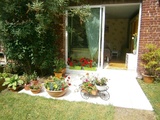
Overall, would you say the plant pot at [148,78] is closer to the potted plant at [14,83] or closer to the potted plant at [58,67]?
the potted plant at [58,67]

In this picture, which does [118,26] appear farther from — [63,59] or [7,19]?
[7,19]

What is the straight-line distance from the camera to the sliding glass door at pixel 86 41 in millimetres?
5098

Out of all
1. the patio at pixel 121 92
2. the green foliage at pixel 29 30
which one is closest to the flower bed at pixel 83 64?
the patio at pixel 121 92

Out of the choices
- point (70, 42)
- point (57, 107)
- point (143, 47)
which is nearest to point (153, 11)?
point (143, 47)

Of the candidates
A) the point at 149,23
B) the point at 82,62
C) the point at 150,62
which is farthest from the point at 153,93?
the point at 82,62

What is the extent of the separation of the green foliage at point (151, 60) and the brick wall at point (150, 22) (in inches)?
11.1

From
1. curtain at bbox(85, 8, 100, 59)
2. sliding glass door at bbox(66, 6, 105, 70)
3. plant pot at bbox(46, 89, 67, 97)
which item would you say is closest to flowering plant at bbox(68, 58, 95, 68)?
sliding glass door at bbox(66, 6, 105, 70)

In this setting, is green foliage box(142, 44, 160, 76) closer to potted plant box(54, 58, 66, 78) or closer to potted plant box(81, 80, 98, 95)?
potted plant box(81, 80, 98, 95)

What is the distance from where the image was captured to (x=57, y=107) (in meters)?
3.03

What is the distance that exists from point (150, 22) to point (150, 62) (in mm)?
1306

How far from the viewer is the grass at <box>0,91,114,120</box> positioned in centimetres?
270

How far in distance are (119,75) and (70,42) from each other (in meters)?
2.29

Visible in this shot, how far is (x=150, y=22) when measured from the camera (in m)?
4.46

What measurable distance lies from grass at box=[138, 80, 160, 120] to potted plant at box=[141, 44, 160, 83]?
239 millimetres
